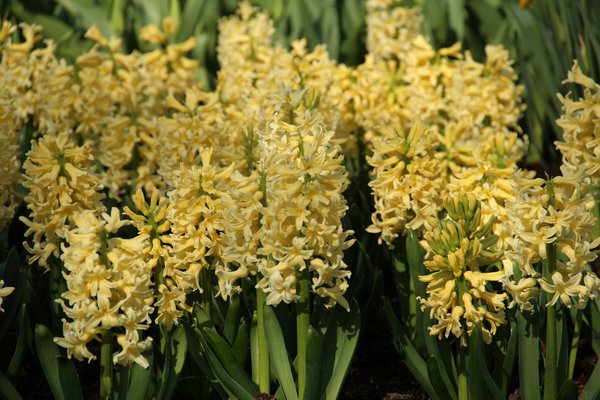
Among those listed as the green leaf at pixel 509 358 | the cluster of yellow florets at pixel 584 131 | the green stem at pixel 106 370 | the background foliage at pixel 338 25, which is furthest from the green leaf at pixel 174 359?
the background foliage at pixel 338 25

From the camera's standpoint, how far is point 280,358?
3.15 m

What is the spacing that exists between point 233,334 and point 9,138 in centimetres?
143

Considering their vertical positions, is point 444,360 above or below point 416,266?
below

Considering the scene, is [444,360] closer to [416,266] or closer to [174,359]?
[416,266]

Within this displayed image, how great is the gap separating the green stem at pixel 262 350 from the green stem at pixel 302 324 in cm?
12

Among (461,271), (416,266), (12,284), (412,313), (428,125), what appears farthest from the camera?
(428,125)

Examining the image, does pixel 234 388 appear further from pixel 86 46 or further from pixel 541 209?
pixel 86 46

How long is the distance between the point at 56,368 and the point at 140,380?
303mm

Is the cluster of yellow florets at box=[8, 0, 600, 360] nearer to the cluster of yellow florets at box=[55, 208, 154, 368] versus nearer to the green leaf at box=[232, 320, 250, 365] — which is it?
the cluster of yellow florets at box=[55, 208, 154, 368]

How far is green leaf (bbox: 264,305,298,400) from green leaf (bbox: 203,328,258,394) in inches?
4.5

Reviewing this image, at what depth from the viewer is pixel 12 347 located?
360 centimetres

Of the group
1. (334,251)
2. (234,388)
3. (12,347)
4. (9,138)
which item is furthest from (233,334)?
(9,138)

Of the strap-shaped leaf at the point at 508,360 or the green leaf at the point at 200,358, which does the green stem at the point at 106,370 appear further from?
the strap-shaped leaf at the point at 508,360

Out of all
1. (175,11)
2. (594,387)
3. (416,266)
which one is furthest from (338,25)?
(594,387)
